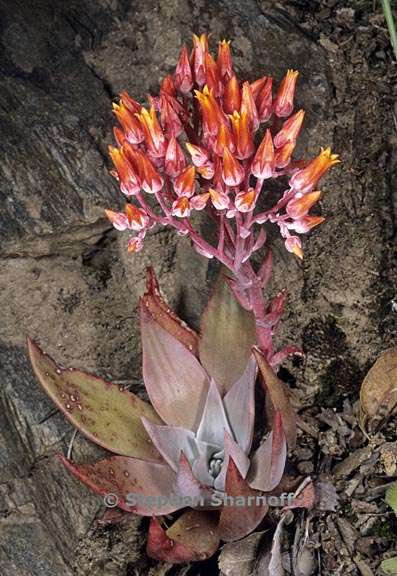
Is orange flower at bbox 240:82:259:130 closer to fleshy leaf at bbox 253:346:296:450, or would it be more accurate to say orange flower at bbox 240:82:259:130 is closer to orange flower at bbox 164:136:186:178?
orange flower at bbox 164:136:186:178

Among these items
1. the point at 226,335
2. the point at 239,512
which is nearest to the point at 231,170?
the point at 226,335

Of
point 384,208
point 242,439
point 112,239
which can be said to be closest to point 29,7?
point 112,239

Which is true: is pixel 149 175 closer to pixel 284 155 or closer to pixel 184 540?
pixel 284 155

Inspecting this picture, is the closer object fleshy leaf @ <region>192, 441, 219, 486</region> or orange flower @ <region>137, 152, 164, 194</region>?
orange flower @ <region>137, 152, 164, 194</region>

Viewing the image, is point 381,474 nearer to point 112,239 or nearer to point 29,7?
point 112,239

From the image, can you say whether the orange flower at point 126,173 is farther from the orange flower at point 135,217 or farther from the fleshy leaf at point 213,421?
the fleshy leaf at point 213,421

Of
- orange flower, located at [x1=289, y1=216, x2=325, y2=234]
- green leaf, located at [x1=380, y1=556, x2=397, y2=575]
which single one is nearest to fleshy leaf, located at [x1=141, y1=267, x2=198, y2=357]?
orange flower, located at [x1=289, y1=216, x2=325, y2=234]
